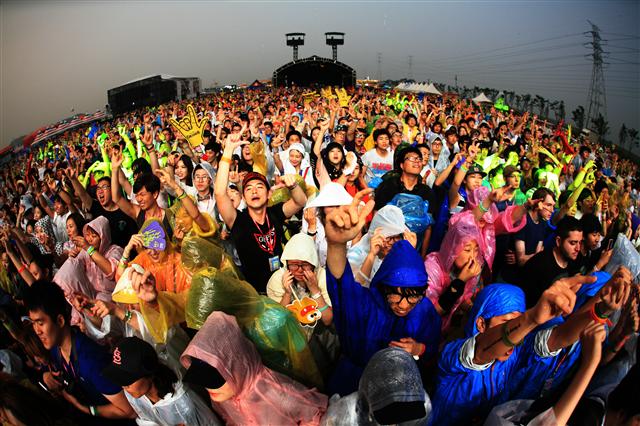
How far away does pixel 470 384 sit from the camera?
1.62m

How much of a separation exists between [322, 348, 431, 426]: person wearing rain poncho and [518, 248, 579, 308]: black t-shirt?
1681 mm

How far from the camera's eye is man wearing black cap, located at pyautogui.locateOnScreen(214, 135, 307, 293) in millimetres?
2826

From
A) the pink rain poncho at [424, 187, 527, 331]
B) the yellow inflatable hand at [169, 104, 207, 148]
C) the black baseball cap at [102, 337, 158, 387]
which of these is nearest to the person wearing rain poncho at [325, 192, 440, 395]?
the pink rain poncho at [424, 187, 527, 331]

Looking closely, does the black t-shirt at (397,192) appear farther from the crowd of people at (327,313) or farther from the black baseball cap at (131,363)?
the black baseball cap at (131,363)

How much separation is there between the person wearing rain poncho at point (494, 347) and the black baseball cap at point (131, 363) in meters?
1.27

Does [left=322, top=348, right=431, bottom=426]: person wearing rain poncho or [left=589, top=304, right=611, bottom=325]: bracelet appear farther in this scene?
[left=589, top=304, right=611, bottom=325]: bracelet

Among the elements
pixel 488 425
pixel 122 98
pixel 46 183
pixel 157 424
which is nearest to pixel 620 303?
pixel 488 425

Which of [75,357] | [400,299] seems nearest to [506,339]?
[400,299]

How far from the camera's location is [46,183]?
579 cm

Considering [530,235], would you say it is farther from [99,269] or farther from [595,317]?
[99,269]

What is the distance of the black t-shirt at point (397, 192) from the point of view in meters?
3.69

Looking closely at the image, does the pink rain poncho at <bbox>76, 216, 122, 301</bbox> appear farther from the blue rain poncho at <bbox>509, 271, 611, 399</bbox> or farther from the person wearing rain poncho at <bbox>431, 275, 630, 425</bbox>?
the blue rain poncho at <bbox>509, 271, 611, 399</bbox>

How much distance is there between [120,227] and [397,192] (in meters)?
2.73

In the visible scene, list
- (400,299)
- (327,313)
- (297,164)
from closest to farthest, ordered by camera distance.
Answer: (400,299) → (327,313) → (297,164)
